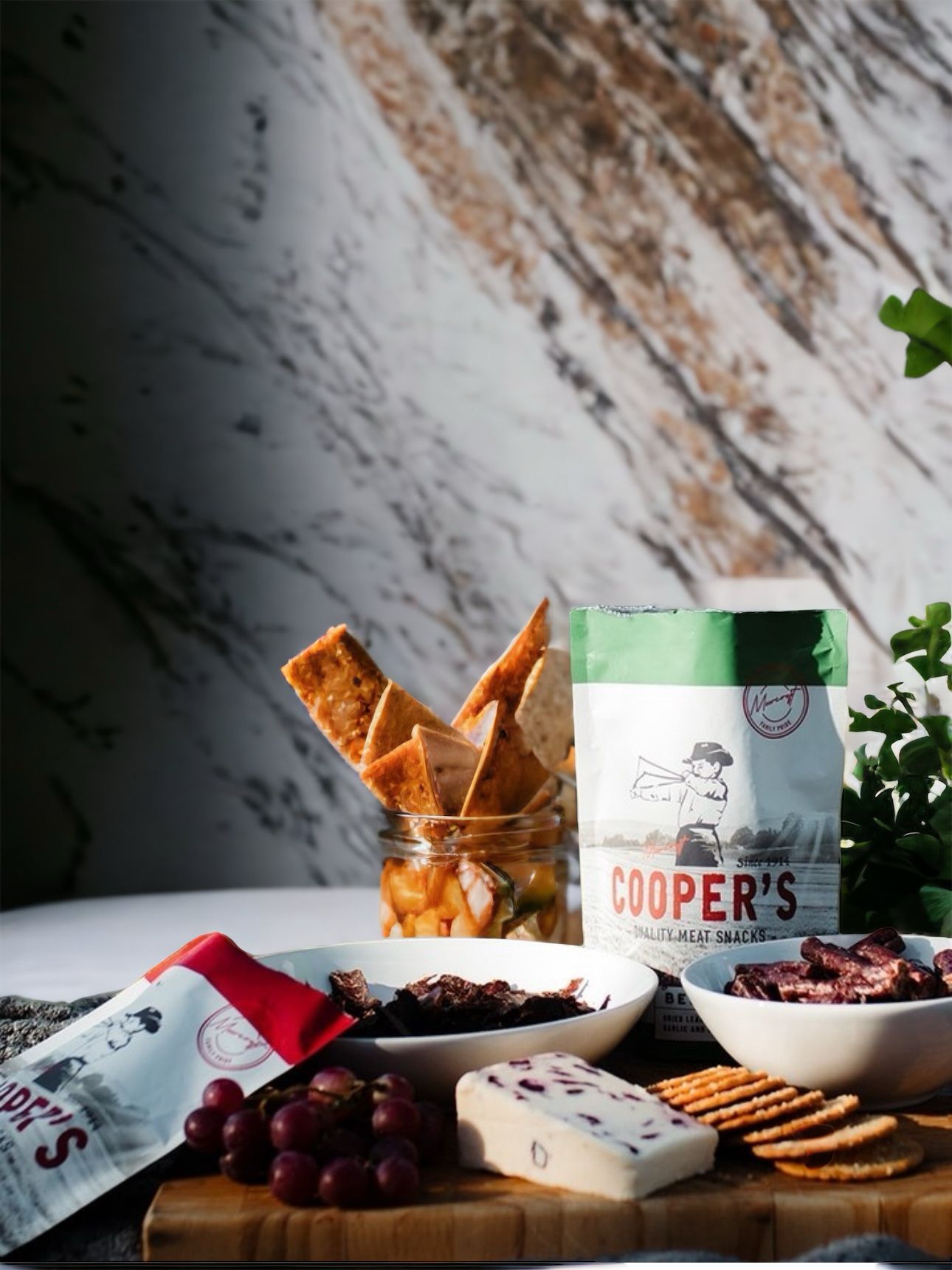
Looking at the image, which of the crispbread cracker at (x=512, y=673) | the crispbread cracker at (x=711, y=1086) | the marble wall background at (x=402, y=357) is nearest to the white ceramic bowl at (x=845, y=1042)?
the crispbread cracker at (x=711, y=1086)

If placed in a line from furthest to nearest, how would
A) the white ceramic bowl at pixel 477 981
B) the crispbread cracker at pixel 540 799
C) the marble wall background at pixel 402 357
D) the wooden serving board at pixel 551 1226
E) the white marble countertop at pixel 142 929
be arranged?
the marble wall background at pixel 402 357 → the white marble countertop at pixel 142 929 → the crispbread cracker at pixel 540 799 → the white ceramic bowl at pixel 477 981 → the wooden serving board at pixel 551 1226

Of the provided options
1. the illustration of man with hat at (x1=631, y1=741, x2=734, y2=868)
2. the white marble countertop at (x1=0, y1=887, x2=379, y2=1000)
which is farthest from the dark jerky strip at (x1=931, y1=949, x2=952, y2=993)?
the white marble countertop at (x1=0, y1=887, x2=379, y2=1000)

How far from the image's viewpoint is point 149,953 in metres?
1.24

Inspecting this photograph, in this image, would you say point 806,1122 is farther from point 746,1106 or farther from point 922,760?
point 922,760

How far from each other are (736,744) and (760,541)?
0.99 meters

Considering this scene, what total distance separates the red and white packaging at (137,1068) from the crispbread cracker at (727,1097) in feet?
0.50

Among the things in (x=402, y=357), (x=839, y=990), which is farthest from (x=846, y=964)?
(x=402, y=357)

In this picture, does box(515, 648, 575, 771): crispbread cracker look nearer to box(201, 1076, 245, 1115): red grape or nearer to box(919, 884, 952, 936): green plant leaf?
box(919, 884, 952, 936): green plant leaf

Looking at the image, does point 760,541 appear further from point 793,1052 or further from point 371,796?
point 793,1052

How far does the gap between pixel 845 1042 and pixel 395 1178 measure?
20 centimetres

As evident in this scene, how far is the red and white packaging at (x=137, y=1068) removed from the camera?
551mm

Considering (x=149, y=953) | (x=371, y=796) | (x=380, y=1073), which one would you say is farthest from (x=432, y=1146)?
(x=371, y=796)

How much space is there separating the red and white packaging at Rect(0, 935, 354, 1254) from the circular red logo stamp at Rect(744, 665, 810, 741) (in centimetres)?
26

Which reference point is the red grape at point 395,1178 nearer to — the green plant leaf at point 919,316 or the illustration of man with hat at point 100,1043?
the illustration of man with hat at point 100,1043
